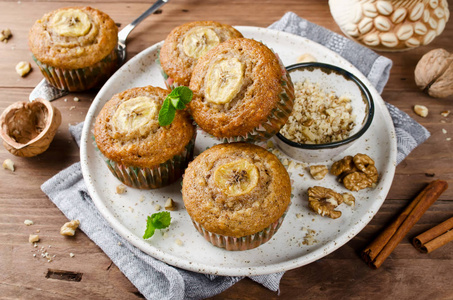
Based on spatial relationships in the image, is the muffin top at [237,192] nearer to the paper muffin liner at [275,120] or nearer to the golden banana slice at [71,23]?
the paper muffin liner at [275,120]

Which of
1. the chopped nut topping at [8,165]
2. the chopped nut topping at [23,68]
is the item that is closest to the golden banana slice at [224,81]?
the chopped nut topping at [8,165]

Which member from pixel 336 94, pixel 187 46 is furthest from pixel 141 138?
pixel 336 94

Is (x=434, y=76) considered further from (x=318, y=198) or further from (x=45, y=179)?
(x=45, y=179)

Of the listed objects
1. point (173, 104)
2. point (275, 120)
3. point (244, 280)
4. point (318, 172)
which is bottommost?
point (244, 280)

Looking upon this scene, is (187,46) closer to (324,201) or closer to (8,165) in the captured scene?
(324,201)

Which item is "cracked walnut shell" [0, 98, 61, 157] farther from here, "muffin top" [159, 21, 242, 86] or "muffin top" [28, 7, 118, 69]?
"muffin top" [159, 21, 242, 86]
